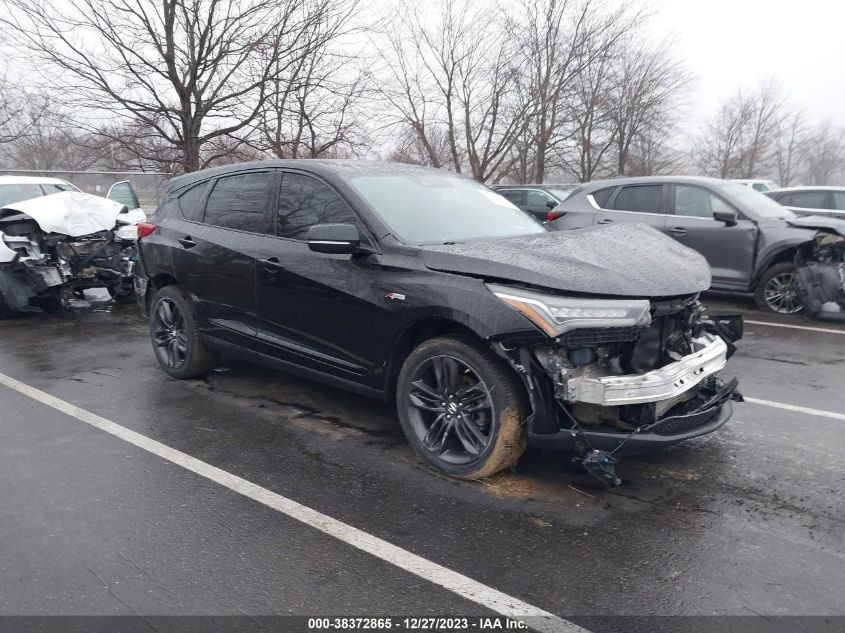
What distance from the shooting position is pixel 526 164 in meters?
23.5

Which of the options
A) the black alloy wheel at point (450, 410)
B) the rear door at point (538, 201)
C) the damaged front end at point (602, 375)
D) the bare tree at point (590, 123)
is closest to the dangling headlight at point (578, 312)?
the damaged front end at point (602, 375)

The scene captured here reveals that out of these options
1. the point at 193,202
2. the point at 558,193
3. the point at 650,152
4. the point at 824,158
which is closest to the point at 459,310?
the point at 193,202

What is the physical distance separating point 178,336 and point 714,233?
661cm

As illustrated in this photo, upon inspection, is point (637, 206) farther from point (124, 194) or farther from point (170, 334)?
point (124, 194)

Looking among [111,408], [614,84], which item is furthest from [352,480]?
[614,84]

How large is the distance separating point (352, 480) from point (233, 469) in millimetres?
739

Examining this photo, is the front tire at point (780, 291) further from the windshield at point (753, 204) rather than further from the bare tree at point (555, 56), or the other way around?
the bare tree at point (555, 56)

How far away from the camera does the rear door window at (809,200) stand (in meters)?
11.8

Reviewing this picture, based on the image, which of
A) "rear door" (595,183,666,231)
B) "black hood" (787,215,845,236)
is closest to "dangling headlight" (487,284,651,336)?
"black hood" (787,215,845,236)

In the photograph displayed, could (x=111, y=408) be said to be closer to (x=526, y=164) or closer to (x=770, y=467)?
(x=770, y=467)

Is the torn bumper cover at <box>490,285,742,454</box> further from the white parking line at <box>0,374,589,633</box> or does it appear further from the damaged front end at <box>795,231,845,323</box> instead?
the damaged front end at <box>795,231,845,323</box>

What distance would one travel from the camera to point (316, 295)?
4.16 m

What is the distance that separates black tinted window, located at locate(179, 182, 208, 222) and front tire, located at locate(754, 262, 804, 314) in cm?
673

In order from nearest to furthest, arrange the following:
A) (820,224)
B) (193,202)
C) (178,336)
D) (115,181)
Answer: (193,202) < (178,336) < (820,224) < (115,181)
